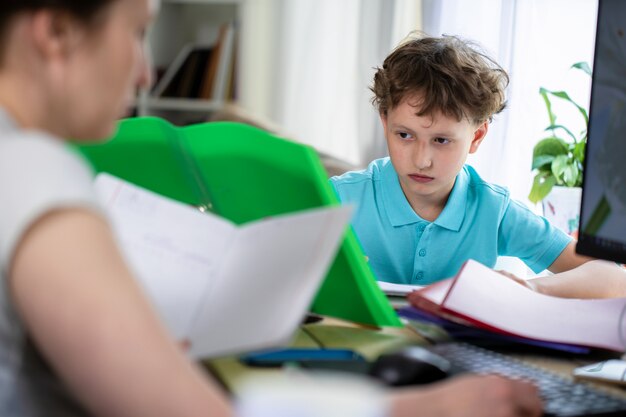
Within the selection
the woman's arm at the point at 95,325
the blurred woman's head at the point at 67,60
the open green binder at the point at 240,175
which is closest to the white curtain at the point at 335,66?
the open green binder at the point at 240,175

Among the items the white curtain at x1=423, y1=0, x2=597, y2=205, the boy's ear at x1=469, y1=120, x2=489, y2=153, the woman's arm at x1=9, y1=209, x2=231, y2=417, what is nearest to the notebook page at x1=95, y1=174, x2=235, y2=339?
the woman's arm at x1=9, y1=209, x2=231, y2=417

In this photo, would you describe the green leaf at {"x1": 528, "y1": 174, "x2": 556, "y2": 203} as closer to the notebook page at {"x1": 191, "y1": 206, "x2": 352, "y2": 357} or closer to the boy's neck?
the boy's neck

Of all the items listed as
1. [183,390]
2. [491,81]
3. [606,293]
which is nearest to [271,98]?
[491,81]

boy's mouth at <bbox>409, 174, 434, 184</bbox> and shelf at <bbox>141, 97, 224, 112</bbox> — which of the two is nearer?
boy's mouth at <bbox>409, 174, 434, 184</bbox>

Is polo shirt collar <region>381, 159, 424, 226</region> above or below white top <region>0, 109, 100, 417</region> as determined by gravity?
below

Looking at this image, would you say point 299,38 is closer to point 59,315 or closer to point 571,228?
point 571,228

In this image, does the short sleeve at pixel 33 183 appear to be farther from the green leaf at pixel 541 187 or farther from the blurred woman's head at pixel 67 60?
the green leaf at pixel 541 187

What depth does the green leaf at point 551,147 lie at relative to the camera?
2.75 meters

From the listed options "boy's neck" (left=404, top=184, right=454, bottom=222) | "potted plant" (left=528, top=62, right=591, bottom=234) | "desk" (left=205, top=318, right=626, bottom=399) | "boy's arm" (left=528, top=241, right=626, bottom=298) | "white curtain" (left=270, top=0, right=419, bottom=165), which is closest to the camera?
"desk" (left=205, top=318, right=626, bottom=399)

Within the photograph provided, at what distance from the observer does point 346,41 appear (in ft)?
12.1

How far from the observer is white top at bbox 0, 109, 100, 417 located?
1.84 feet

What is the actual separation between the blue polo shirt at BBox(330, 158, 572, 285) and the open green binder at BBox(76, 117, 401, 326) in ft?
2.26

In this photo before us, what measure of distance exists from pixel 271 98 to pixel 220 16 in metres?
0.50

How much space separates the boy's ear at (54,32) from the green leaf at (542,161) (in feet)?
7.56
